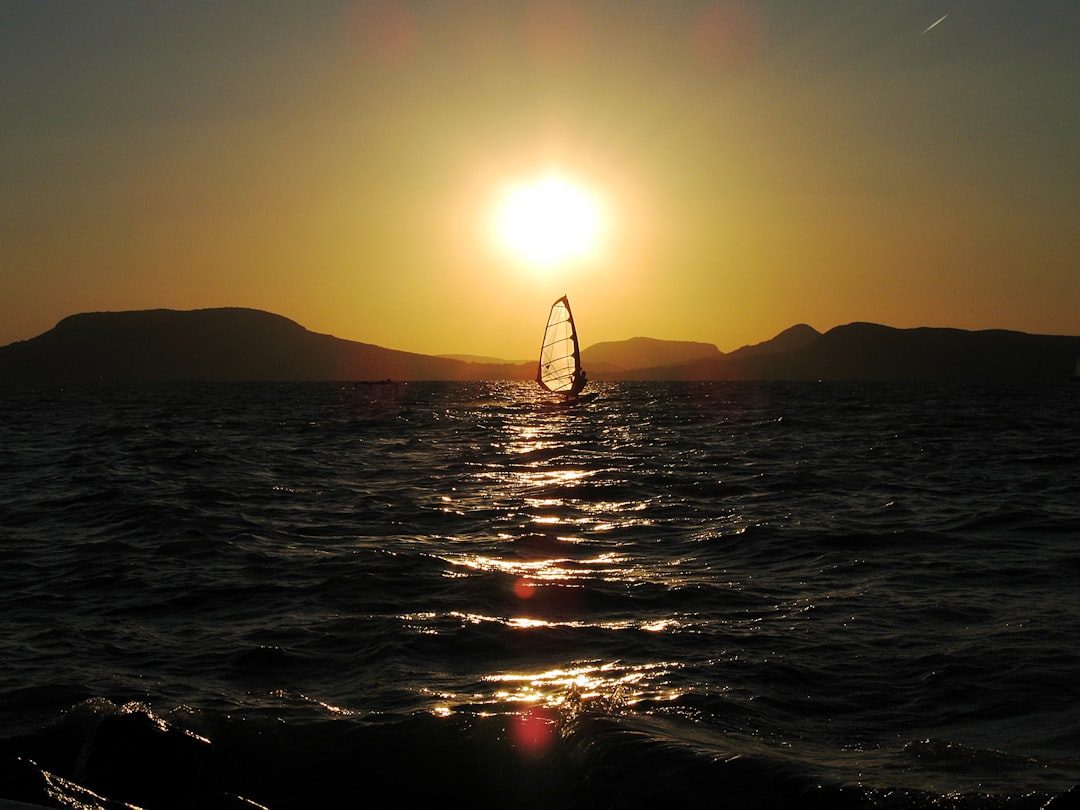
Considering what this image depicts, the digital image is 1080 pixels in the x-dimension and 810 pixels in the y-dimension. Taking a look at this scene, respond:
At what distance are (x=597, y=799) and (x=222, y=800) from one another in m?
2.37

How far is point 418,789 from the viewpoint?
6.43m

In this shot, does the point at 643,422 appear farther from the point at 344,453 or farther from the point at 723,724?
the point at 723,724

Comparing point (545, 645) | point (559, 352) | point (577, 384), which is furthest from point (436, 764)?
point (577, 384)

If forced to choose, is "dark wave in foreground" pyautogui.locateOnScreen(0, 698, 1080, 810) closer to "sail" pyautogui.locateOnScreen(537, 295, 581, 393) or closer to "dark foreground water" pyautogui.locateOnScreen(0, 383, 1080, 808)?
"dark foreground water" pyautogui.locateOnScreen(0, 383, 1080, 808)

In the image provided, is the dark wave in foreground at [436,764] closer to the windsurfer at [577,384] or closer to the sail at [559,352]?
the sail at [559,352]

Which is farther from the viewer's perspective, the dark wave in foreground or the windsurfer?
the windsurfer

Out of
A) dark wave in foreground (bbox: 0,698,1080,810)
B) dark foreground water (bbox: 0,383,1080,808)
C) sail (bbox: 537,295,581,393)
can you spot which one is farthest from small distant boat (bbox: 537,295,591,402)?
dark wave in foreground (bbox: 0,698,1080,810)

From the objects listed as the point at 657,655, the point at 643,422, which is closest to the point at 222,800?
the point at 657,655

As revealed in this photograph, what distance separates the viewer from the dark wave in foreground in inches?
236

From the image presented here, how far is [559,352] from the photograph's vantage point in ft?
241

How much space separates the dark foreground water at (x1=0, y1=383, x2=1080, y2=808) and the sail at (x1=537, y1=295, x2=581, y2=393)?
46716 mm

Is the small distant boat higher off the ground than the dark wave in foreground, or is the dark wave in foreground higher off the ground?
the small distant boat

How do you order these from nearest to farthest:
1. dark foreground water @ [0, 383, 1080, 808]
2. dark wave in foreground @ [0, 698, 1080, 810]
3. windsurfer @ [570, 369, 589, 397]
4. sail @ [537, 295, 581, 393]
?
1. dark wave in foreground @ [0, 698, 1080, 810]
2. dark foreground water @ [0, 383, 1080, 808]
3. sail @ [537, 295, 581, 393]
4. windsurfer @ [570, 369, 589, 397]

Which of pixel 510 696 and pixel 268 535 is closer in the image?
pixel 510 696
